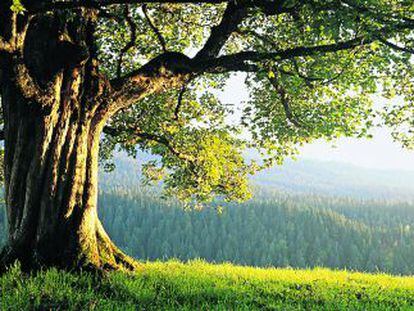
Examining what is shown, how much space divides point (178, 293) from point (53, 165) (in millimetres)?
4723

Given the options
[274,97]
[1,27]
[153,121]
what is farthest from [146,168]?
[1,27]

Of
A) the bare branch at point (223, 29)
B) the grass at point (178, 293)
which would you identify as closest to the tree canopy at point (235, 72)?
the bare branch at point (223, 29)

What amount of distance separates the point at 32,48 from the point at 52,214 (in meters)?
4.57

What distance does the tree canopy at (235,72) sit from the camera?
11406mm

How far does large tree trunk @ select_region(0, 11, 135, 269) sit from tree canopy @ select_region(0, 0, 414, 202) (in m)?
1.07

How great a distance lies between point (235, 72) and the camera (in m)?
18.9

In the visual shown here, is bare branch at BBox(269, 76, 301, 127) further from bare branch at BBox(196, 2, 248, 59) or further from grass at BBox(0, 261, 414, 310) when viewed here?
grass at BBox(0, 261, 414, 310)

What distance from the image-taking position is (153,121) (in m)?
19.3

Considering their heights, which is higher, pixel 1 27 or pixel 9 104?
pixel 1 27

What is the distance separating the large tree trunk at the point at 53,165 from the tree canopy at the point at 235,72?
1.07 metres

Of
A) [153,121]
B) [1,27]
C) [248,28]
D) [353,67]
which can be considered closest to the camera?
[1,27]

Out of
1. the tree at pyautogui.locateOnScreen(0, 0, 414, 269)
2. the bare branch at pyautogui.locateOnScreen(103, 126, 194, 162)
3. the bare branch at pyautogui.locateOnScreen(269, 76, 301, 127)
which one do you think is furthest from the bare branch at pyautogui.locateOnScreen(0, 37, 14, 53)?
the bare branch at pyautogui.locateOnScreen(269, 76, 301, 127)

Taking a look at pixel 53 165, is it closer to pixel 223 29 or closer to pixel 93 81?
pixel 93 81

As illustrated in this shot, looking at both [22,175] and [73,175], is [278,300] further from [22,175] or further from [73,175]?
[22,175]
